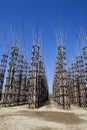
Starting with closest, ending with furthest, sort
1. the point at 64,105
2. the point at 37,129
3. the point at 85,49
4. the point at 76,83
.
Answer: the point at 37,129, the point at 64,105, the point at 85,49, the point at 76,83

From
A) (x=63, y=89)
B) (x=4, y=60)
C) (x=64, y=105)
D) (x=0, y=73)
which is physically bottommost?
(x=64, y=105)

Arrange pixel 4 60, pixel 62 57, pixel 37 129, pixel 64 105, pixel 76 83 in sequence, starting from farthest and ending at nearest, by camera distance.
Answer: pixel 4 60
pixel 76 83
pixel 62 57
pixel 64 105
pixel 37 129

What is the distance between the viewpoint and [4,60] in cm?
3725

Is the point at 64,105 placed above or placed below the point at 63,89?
below

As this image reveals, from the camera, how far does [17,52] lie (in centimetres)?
3534

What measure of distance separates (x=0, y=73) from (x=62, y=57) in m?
18.0

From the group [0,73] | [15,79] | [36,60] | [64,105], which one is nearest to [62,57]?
[36,60]

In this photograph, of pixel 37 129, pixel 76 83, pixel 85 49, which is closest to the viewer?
pixel 37 129

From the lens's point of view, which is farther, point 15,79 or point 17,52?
point 15,79

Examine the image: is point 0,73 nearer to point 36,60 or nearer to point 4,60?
point 4,60

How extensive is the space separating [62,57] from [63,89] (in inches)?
237

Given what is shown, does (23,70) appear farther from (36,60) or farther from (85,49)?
Result: (85,49)

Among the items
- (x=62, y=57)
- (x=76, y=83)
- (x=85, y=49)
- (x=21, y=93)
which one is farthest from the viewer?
(x=21, y=93)

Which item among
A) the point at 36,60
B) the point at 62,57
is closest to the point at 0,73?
the point at 36,60
